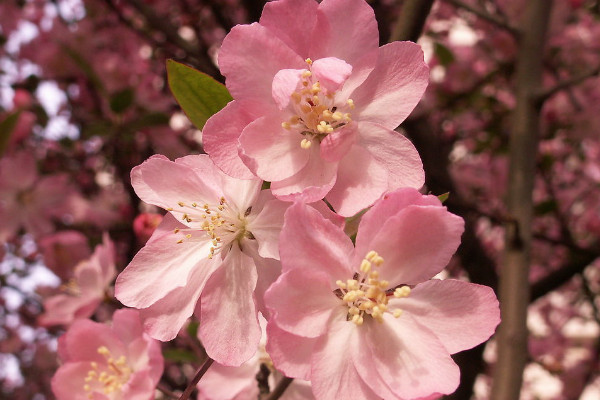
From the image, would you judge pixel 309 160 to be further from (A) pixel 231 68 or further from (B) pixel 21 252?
(B) pixel 21 252

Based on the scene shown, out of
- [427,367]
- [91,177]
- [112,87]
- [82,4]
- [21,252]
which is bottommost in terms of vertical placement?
[21,252]

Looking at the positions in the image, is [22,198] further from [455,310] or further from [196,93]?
[455,310]

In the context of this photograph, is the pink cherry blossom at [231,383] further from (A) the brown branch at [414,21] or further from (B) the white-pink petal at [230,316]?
(A) the brown branch at [414,21]

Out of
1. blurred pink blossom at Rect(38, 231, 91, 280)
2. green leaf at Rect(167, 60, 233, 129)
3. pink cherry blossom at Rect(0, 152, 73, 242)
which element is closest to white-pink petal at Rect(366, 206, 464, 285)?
green leaf at Rect(167, 60, 233, 129)

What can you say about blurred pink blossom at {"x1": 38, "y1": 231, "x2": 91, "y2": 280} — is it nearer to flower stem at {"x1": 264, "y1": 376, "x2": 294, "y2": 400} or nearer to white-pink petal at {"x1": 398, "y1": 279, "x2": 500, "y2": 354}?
flower stem at {"x1": 264, "y1": 376, "x2": 294, "y2": 400}

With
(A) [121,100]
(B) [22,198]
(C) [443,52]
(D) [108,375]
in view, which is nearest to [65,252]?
(B) [22,198]

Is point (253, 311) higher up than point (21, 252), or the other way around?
point (253, 311)

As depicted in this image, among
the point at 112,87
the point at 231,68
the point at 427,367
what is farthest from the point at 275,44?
the point at 112,87
